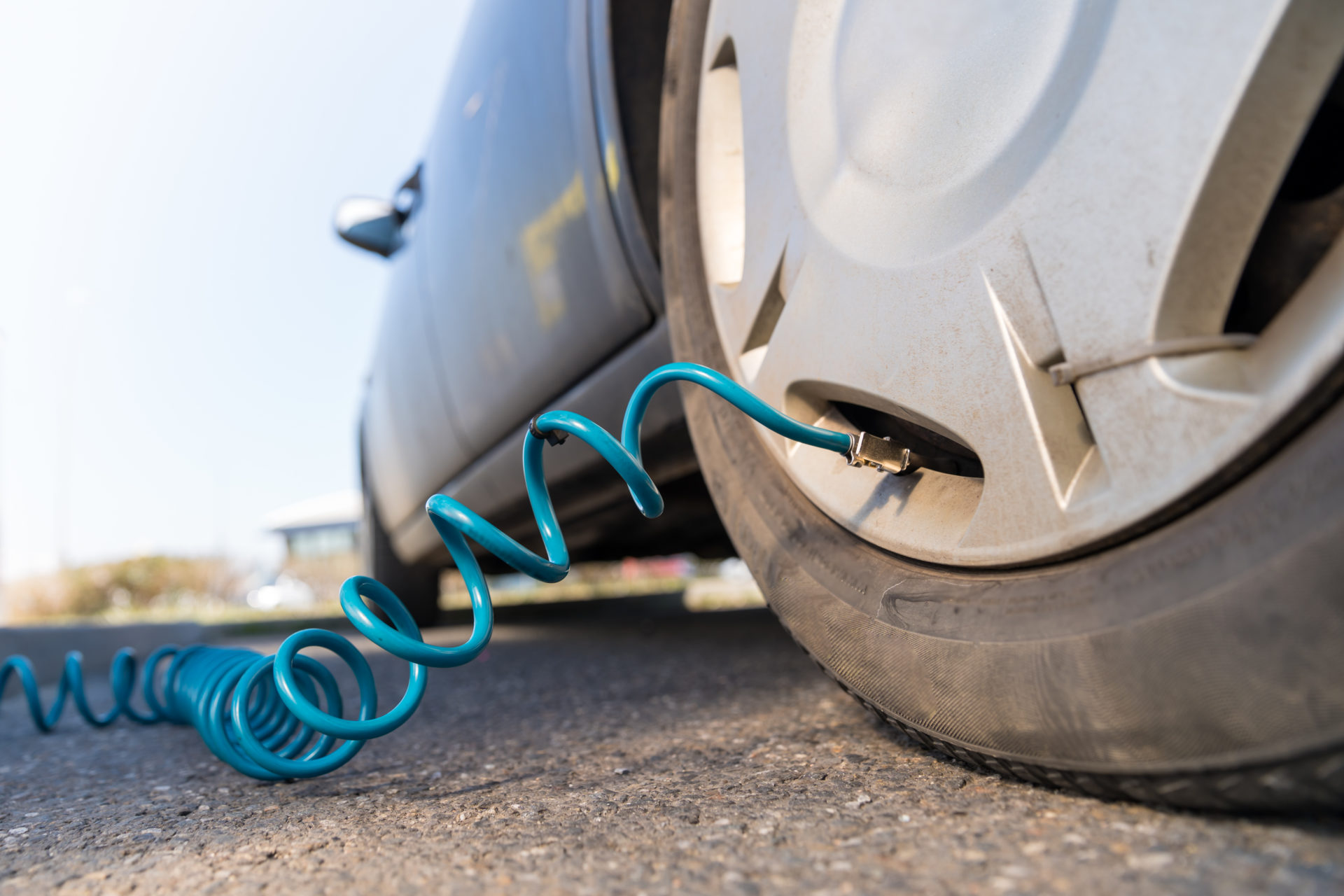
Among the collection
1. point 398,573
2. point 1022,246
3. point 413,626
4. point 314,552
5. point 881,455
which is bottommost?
point 314,552

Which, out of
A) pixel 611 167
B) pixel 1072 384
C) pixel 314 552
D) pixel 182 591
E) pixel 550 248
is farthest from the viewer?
pixel 314 552

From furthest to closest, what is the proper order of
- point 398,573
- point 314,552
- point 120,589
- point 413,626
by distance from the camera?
1. point 314,552
2. point 120,589
3. point 398,573
4. point 413,626

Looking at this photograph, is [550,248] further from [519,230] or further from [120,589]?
[120,589]

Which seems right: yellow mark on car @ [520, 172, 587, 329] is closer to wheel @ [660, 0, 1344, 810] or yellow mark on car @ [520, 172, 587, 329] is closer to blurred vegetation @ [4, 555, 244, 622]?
wheel @ [660, 0, 1344, 810]

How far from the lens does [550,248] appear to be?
1610 millimetres

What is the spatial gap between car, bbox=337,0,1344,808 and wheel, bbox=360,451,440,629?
2.81m

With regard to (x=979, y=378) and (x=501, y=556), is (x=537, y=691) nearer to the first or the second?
(x=501, y=556)

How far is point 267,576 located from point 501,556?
18.4m

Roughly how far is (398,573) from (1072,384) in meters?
3.41

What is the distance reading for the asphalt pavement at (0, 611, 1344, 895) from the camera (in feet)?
1.94

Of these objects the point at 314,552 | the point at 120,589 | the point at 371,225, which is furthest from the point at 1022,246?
the point at 314,552

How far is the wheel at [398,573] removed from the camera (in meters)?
3.67

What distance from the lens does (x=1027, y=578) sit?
718 mm

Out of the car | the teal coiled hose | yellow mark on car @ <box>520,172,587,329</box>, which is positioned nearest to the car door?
yellow mark on car @ <box>520,172,587,329</box>
